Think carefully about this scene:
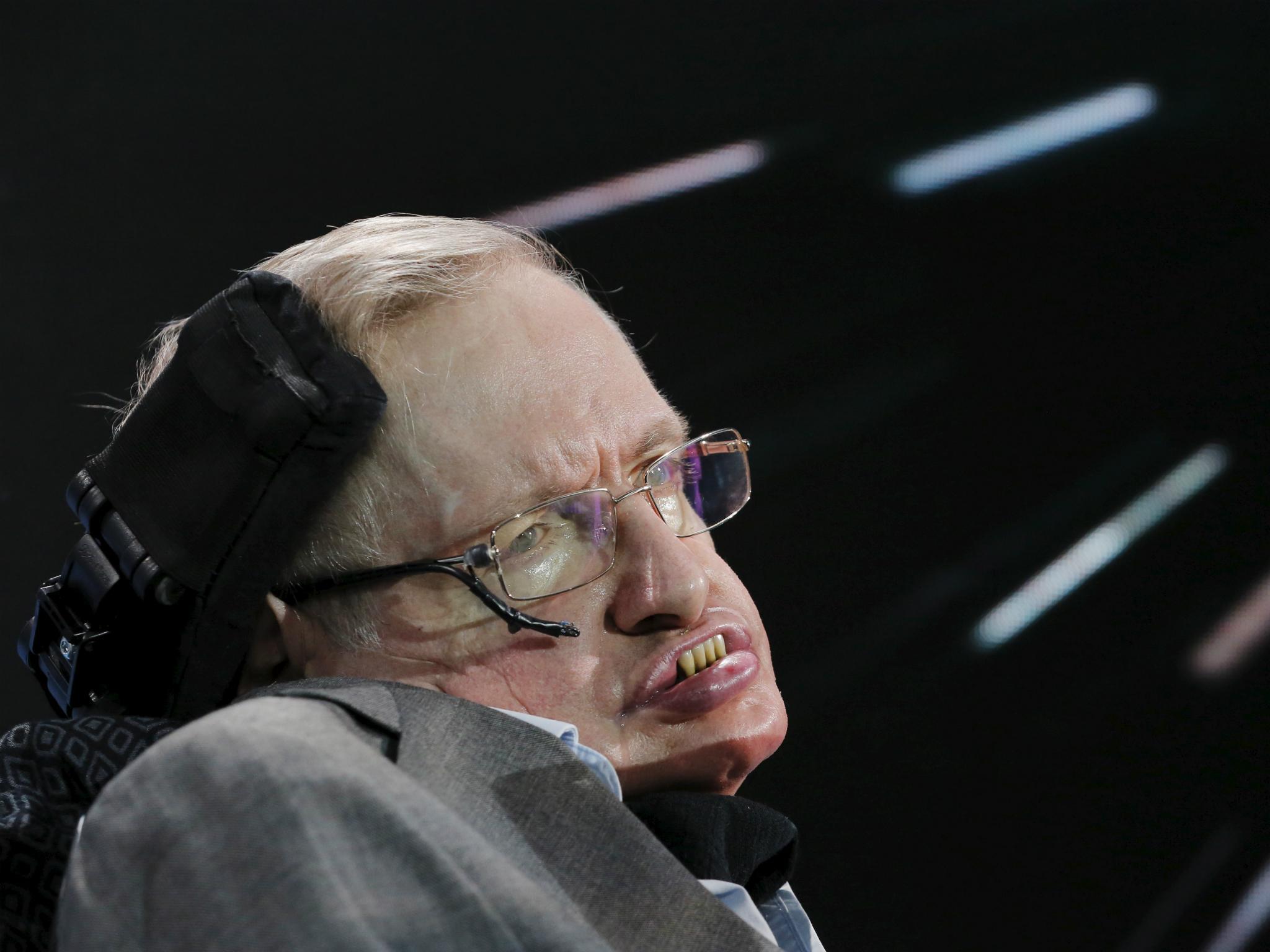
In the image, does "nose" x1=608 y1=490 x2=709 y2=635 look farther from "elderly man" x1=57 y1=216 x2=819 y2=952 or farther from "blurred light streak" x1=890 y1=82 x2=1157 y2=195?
"blurred light streak" x1=890 y1=82 x2=1157 y2=195

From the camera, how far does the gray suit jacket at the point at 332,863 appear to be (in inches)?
26.7

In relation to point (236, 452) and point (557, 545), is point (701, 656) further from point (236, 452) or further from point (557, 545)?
point (236, 452)

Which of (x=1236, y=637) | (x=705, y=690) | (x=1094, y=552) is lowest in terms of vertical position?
(x=1236, y=637)

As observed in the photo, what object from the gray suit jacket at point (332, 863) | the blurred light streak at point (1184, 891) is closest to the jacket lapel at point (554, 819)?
the gray suit jacket at point (332, 863)

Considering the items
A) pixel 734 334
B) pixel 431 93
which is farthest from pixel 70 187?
pixel 734 334

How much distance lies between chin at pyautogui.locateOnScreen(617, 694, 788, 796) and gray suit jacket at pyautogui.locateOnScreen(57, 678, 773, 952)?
0.75ft

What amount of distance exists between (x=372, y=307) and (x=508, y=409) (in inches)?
7.5

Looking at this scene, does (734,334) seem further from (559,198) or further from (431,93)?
(431,93)

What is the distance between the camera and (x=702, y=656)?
1.13m

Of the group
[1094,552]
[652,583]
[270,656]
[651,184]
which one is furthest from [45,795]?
[1094,552]

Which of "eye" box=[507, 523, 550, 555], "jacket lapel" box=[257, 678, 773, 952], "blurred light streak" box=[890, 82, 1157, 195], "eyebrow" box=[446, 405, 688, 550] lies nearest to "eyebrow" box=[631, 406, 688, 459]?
"eyebrow" box=[446, 405, 688, 550]

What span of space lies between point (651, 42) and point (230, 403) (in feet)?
3.10

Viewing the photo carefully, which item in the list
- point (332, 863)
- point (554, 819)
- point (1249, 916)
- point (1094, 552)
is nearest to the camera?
point (332, 863)

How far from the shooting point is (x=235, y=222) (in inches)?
64.3
